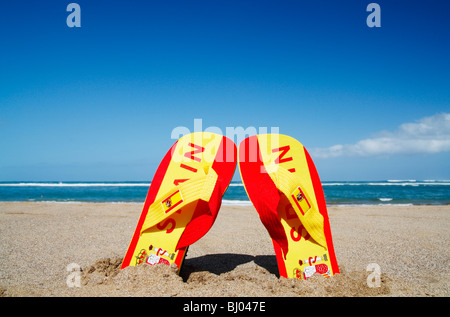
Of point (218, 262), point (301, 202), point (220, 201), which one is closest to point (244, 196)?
point (218, 262)

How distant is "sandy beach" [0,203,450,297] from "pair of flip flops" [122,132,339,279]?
25 centimetres

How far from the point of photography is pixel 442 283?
3.01 m

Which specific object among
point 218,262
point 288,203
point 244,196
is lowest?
point 244,196

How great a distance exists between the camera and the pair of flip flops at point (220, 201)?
300 centimetres

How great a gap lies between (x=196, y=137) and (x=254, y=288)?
169cm

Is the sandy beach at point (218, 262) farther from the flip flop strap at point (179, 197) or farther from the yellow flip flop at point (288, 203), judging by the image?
the flip flop strap at point (179, 197)

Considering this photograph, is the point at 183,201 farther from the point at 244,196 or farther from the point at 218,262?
the point at 244,196

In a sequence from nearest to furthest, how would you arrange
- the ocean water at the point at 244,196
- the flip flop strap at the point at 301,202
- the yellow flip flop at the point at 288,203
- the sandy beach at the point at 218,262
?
the sandy beach at the point at 218,262
the yellow flip flop at the point at 288,203
the flip flop strap at the point at 301,202
the ocean water at the point at 244,196

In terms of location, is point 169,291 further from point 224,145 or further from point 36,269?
point 36,269

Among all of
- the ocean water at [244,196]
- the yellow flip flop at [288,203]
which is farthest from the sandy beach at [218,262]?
the ocean water at [244,196]

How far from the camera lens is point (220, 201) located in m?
3.07

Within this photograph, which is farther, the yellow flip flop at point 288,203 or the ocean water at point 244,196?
the ocean water at point 244,196

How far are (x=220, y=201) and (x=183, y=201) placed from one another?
0.38 m

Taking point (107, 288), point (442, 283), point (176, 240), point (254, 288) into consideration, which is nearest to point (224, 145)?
point (176, 240)
